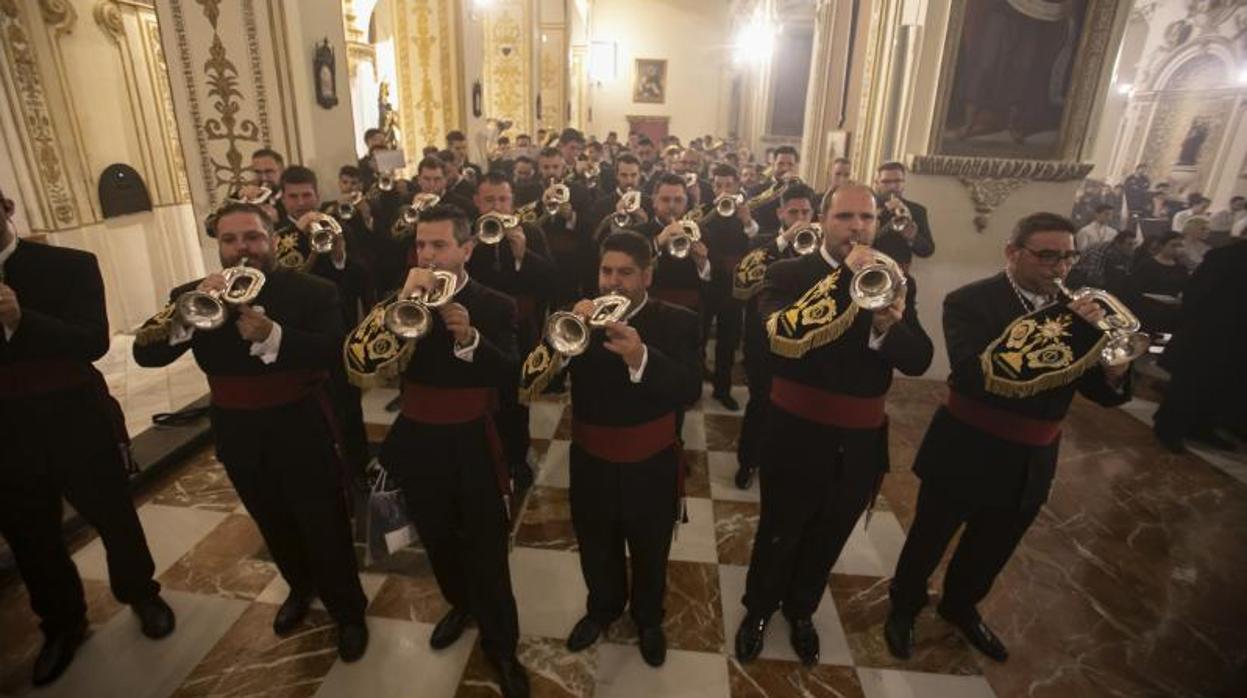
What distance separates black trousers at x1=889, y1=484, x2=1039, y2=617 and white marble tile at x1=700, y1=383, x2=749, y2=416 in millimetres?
2657

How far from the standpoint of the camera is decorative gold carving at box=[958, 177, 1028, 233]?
6395 mm

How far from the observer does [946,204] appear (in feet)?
21.5

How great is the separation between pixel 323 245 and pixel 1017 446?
4.38 m

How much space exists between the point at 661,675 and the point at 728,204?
3.92 meters

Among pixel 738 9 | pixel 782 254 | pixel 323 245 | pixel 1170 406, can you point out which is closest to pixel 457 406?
pixel 323 245

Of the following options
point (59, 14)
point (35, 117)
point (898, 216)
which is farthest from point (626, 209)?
point (59, 14)

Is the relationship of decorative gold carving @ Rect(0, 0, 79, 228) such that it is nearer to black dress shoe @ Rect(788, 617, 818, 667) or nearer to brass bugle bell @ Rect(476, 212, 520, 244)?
brass bugle bell @ Rect(476, 212, 520, 244)

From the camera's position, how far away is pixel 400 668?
3.08 meters

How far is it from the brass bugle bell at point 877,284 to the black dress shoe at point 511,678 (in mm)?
2250

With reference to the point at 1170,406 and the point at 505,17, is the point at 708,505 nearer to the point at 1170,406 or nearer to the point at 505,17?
the point at 1170,406

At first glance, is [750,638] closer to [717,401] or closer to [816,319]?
[816,319]

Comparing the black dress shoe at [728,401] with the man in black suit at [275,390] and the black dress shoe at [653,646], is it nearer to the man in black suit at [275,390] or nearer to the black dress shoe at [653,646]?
the black dress shoe at [653,646]

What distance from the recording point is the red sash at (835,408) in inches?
110

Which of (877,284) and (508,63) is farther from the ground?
(508,63)
